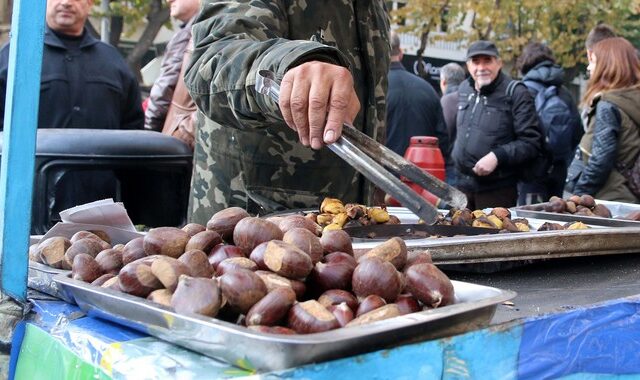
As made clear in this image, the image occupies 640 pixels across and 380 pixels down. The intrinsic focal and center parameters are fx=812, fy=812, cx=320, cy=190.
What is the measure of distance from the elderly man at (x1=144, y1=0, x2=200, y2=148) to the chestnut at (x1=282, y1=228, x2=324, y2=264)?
2713 millimetres

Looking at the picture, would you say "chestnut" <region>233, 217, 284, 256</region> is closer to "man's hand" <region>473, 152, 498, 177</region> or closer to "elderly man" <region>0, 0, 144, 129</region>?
"elderly man" <region>0, 0, 144, 129</region>

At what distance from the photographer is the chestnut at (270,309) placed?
106cm

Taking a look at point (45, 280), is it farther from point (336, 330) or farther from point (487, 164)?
point (487, 164)

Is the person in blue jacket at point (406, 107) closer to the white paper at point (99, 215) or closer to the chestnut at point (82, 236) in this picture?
the white paper at point (99, 215)

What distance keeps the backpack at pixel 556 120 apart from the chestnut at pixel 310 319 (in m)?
5.17

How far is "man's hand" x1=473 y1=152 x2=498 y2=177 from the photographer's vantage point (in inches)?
207

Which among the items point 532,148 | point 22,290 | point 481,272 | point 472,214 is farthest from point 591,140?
point 22,290

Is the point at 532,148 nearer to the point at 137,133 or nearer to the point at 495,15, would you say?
the point at 137,133

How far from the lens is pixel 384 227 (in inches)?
78.0

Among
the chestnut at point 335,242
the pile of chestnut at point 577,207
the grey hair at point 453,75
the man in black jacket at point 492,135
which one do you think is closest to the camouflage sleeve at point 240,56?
the chestnut at point 335,242

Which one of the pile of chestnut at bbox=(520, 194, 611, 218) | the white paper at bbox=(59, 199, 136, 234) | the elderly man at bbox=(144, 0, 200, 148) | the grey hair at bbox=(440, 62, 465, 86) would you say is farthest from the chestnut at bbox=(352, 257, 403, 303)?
the grey hair at bbox=(440, 62, 465, 86)

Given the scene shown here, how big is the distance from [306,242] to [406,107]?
4801mm

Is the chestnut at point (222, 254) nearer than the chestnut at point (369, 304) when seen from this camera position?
No

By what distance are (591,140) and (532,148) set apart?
1.39 ft
